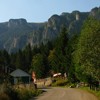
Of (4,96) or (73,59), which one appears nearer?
(4,96)

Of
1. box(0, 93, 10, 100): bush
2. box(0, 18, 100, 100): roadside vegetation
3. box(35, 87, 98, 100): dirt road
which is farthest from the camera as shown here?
box(0, 18, 100, 100): roadside vegetation

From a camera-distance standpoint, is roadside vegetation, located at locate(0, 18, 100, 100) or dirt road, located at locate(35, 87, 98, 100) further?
roadside vegetation, located at locate(0, 18, 100, 100)

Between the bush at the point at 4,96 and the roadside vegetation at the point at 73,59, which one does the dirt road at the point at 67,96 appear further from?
the bush at the point at 4,96

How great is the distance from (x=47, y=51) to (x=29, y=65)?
41.6 feet

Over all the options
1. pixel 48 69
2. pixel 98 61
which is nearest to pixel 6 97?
pixel 98 61

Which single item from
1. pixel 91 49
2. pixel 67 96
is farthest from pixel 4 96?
pixel 67 96

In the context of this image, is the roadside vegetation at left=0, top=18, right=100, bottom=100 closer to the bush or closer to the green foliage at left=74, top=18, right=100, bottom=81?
the green foliage at left=74, top=18, right=100, bottom=81

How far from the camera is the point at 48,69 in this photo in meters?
126

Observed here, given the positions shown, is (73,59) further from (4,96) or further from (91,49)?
(4,96)

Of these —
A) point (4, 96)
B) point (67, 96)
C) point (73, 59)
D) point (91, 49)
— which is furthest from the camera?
point (73, 59)

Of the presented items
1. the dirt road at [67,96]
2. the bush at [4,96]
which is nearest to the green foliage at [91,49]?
the dirt road at [67,96]

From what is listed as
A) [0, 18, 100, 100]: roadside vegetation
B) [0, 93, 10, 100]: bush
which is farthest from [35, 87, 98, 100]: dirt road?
[0, 93, 10, 100]: bush

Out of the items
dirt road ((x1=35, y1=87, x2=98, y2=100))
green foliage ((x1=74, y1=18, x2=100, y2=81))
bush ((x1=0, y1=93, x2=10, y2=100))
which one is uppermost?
green foliage ((x1=74, y1=18, x2=100, y2=81))

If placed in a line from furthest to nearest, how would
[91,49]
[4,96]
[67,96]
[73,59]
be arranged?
1. [73,59]
2. [67,96]
3. [91,49]
4. [4,96]
